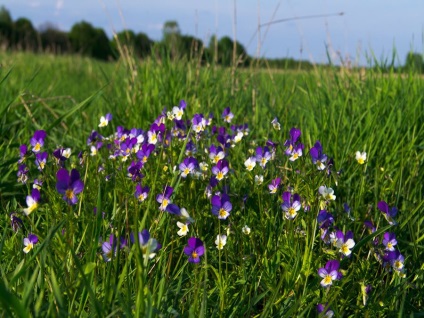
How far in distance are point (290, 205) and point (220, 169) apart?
33 cm

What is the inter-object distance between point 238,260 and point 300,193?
0.34m

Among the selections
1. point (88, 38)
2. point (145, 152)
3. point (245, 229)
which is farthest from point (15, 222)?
point (88, 38)

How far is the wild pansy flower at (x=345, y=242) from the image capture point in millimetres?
1813

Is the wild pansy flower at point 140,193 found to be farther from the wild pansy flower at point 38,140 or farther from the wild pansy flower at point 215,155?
the wild pansy flower at point 38,140

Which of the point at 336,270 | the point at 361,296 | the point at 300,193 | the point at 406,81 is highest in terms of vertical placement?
the point at 406,81

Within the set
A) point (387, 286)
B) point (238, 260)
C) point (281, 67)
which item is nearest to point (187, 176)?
point (238, 260)

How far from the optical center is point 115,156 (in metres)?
2.47

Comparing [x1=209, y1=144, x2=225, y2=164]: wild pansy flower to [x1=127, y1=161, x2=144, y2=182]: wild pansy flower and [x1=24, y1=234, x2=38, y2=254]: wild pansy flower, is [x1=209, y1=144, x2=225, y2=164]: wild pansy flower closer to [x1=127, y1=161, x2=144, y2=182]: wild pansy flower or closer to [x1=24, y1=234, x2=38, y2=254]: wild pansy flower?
[x1=127, y1=161, x2=144, y2=182]: wild pansy flower

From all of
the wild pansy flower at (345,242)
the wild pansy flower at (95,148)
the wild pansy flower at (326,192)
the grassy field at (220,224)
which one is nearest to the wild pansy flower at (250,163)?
the grassy field at (220,224)

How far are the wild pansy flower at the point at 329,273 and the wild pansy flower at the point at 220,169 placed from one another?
1.77 ft

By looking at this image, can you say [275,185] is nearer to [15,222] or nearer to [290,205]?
[290,205]

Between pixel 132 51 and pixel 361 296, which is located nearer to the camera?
pixel 361 296

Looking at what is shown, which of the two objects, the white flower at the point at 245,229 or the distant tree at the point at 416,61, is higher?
the distant tree at the point at 416,61

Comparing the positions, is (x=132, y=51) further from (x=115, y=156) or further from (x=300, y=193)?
(x=300, y=193)
